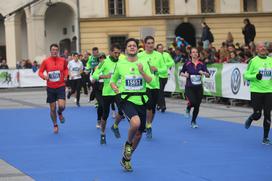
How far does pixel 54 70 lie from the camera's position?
14.9m

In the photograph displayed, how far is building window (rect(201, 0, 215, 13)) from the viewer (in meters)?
44.9

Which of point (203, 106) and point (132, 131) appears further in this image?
point (203, 106)

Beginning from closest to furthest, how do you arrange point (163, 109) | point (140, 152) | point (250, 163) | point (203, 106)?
1. point (250, 163)
2. point (140, 152)
3. point (163, 109)
4. point (203, 106)

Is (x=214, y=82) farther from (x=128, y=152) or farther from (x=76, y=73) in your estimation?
(x=128, y=152)

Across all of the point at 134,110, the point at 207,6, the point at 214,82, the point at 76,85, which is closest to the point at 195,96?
the point at 134,110

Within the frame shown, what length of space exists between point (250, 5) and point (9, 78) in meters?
17.2

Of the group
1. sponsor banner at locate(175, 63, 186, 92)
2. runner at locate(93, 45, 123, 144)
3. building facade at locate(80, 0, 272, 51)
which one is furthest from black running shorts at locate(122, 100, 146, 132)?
building facade at locate(80, 0, 272, 51)

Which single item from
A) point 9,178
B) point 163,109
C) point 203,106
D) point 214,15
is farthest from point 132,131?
point 214,15

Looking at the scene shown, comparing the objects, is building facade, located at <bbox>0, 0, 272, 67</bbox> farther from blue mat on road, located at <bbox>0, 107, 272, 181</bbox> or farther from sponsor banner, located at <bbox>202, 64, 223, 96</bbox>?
blue mat on road, located at <bbox>0, 107, 272, 181</bbox>

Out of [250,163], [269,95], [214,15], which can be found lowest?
[250,163]

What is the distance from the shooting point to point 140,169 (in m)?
10.0

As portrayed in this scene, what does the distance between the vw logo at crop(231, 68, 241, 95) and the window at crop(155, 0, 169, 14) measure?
2361 centimetres

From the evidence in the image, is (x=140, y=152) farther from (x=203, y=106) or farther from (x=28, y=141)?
(x=203, y=106)

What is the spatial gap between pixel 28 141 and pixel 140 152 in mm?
2984
